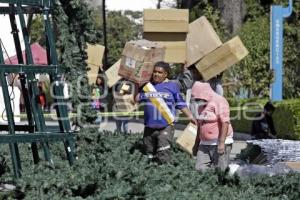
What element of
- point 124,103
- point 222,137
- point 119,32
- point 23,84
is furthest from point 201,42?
point 119,32

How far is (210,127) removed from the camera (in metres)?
9.76

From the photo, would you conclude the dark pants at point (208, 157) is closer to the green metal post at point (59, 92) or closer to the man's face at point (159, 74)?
the man's face at point (159, 74)

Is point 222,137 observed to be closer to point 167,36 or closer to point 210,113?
point 210,113

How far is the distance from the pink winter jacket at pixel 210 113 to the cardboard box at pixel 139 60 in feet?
5.95

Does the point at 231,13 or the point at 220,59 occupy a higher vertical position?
the point at 231,13

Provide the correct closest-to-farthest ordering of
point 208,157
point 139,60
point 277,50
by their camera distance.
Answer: point 208,157, point 139,60, point 277,50

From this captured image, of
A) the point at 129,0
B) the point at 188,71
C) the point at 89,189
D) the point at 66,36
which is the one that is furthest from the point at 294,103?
the point at 129,0

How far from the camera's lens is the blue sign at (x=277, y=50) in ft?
79.8

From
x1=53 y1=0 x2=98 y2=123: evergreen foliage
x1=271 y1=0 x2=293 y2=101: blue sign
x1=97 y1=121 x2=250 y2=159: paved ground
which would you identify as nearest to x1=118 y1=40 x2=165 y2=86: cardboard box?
x1=53 y1=0 x2=98 y2=123: evergreen foliage

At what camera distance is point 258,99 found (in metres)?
26.5

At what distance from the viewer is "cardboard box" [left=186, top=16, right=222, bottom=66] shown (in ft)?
42.3

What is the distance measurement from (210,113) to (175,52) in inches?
153

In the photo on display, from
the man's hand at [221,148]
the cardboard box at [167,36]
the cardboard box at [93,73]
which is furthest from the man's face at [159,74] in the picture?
the cardboard box at [167,36]

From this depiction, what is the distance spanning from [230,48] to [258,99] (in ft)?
46.3
